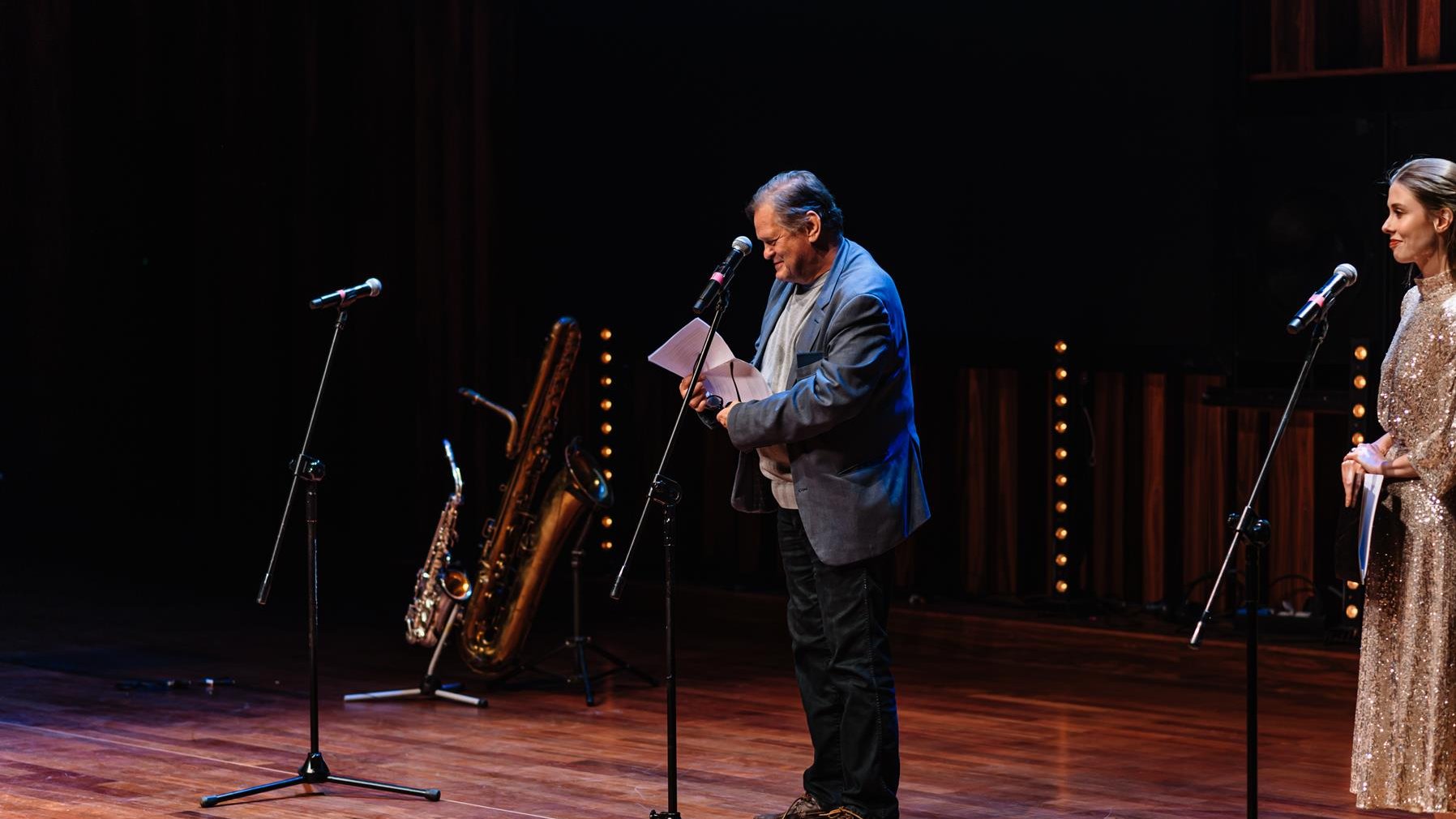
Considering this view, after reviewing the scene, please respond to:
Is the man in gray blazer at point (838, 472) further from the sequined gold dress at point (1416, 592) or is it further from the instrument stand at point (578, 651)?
the instrument stand at point (578, 651)

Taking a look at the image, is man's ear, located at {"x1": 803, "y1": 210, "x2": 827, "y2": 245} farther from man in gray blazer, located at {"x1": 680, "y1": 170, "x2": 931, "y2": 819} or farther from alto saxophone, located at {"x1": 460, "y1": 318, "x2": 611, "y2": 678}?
alto saxophone, located at {"x1": 460, "y1": 318, "x2": 611, "y2": 678}

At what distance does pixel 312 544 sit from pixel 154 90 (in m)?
5.30

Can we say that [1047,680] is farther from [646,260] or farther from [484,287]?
[484,287]

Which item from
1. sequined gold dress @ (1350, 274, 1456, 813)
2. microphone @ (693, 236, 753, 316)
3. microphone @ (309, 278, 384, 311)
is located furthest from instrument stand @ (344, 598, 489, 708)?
sequined gold dress @ (1350, 274, 1456, 813)

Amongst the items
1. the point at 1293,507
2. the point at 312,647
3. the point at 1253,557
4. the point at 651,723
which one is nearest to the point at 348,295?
the point at 312,647

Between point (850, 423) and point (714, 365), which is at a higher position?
point (714, 365)

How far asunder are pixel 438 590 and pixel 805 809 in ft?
7.06

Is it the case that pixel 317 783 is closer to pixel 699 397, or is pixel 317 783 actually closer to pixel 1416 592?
pixel 699 397

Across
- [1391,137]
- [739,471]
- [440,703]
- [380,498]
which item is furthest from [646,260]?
[739,471]

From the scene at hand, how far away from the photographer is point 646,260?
7777mm

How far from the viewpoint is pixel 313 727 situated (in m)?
4.69

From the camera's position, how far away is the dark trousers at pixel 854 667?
4133 mm

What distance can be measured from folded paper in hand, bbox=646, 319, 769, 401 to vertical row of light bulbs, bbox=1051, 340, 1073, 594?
2.86 m

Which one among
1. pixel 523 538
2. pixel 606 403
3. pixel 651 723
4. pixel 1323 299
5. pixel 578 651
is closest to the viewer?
pixel 1323 299
